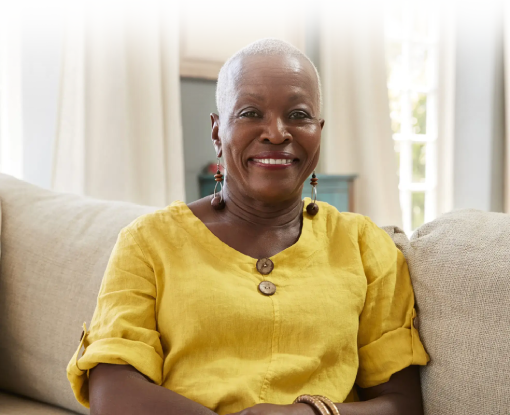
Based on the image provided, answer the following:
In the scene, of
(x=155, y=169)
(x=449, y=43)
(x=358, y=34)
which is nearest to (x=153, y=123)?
(x=155, y=169)

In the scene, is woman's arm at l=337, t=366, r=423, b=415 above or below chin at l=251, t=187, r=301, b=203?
below

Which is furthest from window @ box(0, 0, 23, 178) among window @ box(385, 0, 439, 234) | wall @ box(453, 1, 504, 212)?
wall @ box(453, 1, 504, 212)

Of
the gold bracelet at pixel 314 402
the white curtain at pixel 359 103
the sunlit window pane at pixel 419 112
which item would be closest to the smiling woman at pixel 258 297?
the gold bracelet at pixel 314 402

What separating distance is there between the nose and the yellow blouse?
0.66 feet

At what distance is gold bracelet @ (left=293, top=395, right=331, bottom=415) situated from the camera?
990 millimetres

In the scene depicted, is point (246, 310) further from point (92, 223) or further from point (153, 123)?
point (153, 123)

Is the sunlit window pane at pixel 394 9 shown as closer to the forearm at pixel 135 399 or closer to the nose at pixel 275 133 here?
the nose at pixel 275 133

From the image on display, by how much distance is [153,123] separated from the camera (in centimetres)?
271

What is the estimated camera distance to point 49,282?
1.50 meters

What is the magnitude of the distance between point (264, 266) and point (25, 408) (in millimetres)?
776

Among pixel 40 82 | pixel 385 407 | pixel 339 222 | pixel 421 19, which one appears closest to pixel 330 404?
pixel 385 407

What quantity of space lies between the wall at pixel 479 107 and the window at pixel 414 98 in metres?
0.18

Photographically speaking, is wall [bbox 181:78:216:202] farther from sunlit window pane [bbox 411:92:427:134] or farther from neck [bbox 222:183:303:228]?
neck [bbox 222:183:303:228]

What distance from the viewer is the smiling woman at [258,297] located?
1013 millimetres
